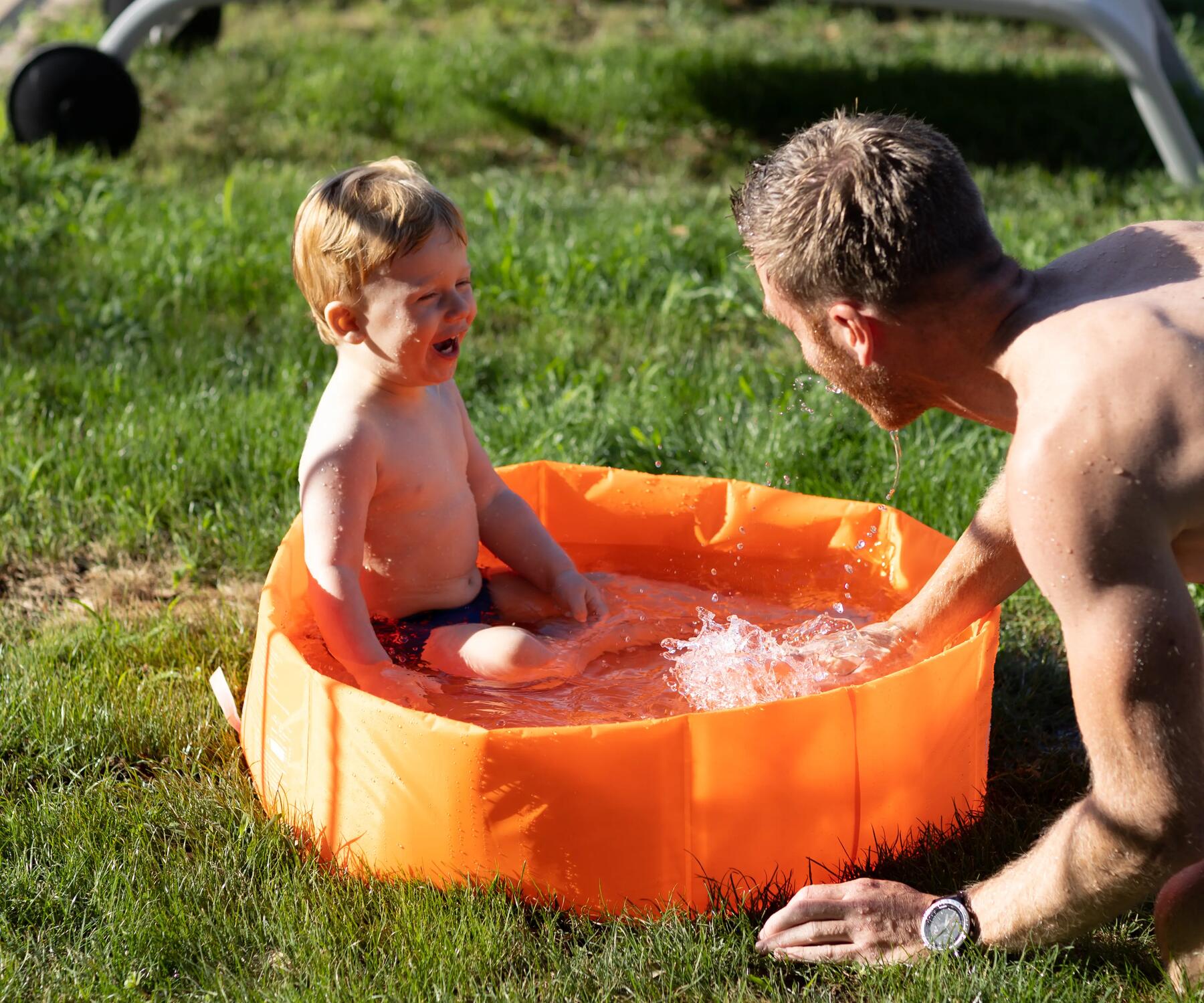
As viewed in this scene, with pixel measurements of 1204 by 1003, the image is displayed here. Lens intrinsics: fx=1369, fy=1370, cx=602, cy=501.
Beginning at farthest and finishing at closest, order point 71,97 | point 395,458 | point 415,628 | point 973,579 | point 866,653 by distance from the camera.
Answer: point 71,97
point 415,628
point 395,458
point 866,653
point 973,579

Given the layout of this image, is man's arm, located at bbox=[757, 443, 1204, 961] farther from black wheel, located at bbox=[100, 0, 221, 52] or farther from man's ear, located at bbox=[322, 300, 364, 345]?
black wheel, located at bbox=[100, 0, 221, 52]

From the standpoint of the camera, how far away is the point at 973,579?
2418mm

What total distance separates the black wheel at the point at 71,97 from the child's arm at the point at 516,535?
3192 millimetres

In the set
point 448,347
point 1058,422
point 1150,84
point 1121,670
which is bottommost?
A: point 1121,670

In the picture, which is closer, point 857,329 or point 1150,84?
point 857,329

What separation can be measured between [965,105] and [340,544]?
4.95m

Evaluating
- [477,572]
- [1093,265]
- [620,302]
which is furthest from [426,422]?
[620,302]

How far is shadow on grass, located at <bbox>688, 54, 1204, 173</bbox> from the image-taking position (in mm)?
6211

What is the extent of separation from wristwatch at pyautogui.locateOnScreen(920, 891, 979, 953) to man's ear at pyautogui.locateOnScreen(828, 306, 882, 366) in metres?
0.82

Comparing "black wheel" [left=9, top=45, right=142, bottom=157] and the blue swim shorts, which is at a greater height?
"black wheel" [left=9, top=45, right=142, bottom=157]

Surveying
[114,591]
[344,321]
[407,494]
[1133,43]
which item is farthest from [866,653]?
[1133,43]

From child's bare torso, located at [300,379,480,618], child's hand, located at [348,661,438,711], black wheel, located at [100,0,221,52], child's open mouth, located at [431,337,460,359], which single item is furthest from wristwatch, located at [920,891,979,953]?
black wheel, located at [100,0,221,52]

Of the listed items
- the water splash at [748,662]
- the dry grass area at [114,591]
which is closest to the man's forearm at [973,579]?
the water splash at [748,662]

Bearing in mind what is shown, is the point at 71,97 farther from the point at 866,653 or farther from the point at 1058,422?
the point at 1058,422
